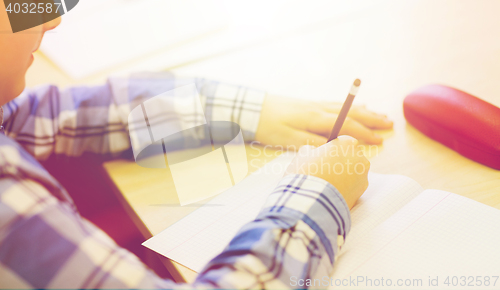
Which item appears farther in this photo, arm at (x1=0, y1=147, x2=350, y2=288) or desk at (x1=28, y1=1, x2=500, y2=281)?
desk at (x1=28, y1=1, x2=500, y2=281)

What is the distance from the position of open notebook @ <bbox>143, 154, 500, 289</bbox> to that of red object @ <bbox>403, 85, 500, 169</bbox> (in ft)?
0.31

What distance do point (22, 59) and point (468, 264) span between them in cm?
54

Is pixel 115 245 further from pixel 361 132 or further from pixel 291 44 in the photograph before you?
pixel 291 44

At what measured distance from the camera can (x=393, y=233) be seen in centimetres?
36

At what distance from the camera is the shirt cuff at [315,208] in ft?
1.08

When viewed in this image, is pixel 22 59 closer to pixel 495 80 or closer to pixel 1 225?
pixel 1 225

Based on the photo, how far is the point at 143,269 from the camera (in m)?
0.28

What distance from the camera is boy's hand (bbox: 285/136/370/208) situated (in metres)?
0.38

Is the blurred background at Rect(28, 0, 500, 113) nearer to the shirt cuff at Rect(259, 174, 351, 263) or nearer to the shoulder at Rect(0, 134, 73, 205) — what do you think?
the shirt cuff at Rect(259, 174, 351, 263)

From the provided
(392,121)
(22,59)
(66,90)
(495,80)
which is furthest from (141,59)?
(495,80)

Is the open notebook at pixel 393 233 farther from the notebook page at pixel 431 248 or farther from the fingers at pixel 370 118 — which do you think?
the fingers at pixel 370 118

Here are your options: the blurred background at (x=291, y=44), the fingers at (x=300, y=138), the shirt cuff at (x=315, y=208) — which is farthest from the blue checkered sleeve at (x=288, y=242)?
the blurred background at (x=291, y=44)

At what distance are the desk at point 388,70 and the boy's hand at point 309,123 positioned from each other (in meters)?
0.03

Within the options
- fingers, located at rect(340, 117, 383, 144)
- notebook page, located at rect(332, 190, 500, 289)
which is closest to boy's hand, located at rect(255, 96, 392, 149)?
fingers, located at rect(340, 117, 383, 144)
